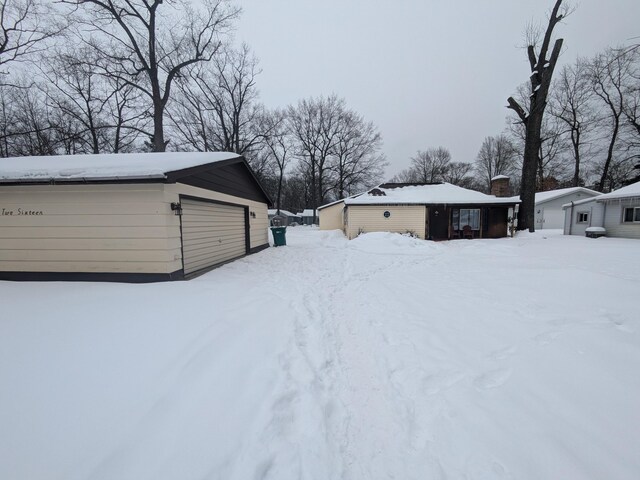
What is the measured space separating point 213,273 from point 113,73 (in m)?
15.4

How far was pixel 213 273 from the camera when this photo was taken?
6691mm

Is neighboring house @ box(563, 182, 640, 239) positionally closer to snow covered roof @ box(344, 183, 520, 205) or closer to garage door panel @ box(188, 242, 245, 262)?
snow covered roof @ box(344, 183, 520, 205)

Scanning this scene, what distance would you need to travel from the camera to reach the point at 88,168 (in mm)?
5305

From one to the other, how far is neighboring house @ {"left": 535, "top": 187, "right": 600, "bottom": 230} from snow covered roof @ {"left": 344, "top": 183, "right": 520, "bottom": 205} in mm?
12311

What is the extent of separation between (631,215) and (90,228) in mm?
23027

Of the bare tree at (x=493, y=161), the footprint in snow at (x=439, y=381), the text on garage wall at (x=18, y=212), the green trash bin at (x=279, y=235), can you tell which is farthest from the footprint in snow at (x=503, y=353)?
the bare tree at (x=493, y=161)

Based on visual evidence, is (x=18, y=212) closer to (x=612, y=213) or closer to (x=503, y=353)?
(x=503, y=353)

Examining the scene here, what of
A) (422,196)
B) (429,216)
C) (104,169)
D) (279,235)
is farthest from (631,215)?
(104,169)

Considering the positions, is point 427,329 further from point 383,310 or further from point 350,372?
point 350,372

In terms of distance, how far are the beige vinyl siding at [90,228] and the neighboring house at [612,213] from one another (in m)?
20.8

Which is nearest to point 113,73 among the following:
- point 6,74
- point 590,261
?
point 6,74

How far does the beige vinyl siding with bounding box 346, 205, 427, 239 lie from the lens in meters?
15.6

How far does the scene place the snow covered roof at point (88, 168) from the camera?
5070 millimetres

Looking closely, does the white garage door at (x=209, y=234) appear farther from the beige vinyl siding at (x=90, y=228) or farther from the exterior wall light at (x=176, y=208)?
the beige vinyl siding at (x=90, y=228)
